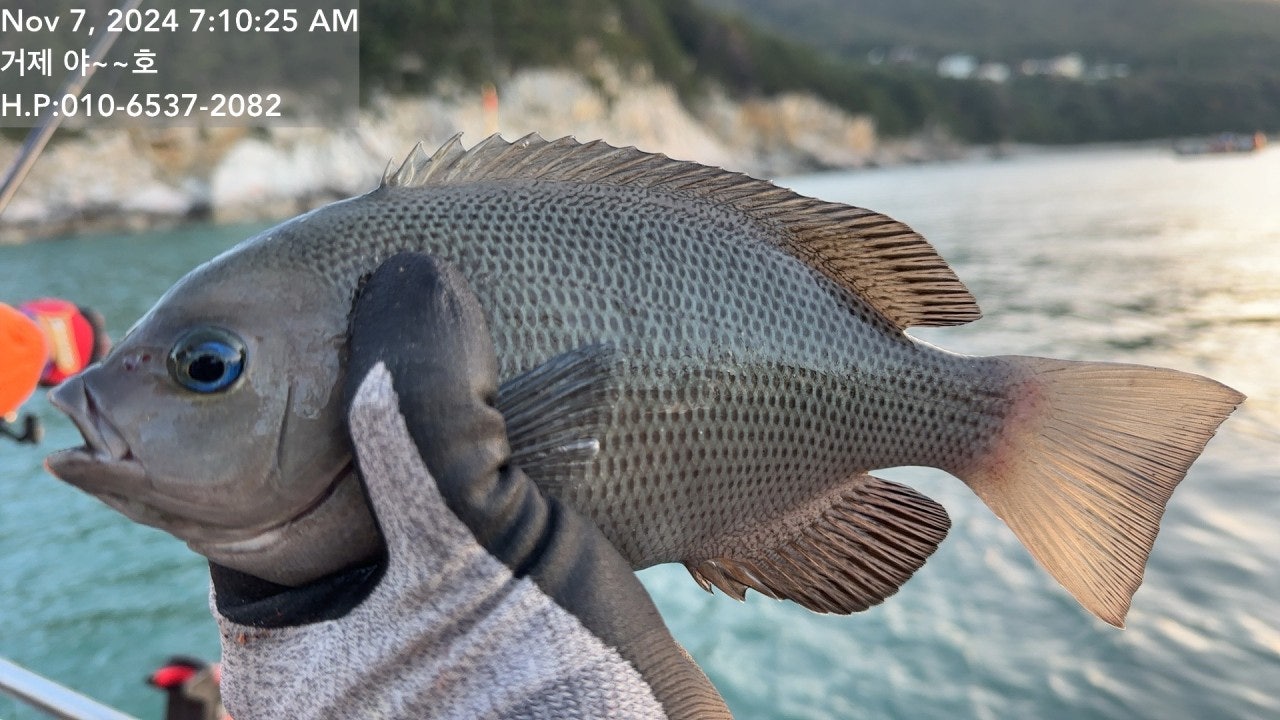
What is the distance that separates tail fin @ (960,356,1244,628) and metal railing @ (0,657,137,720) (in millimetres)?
1778

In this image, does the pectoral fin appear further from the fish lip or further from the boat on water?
the boat on water

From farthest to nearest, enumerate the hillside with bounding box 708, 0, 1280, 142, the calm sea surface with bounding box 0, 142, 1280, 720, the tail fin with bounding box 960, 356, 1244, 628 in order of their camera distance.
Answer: the hillside with bounding box 708, 0, 1280, 142 → the calm sea surface with bounding box 0, 142, 1280, 720 → the tail fin with bounding box 960, 356, 1244, 628

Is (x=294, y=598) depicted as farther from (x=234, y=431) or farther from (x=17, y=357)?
(x=17, y=357)

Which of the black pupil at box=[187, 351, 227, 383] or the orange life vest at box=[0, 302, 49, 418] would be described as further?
the orange life vest at box=[0, 302, 49, 418]

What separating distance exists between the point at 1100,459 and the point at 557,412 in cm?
78

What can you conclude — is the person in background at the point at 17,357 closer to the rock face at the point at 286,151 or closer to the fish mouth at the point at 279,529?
the fish mouth at the point at 279,529

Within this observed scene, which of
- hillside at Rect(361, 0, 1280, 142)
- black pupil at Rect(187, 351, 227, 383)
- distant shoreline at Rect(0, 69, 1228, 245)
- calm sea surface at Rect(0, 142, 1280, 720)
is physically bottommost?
calm sea surface at Rect(0, 142, 1280, 720)

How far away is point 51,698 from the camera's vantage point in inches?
71.6

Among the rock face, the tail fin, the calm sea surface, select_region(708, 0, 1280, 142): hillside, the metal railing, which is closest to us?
the tail fin

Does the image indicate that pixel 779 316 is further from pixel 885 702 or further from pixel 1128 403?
pixel 885 702

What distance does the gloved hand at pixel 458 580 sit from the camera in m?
0.88

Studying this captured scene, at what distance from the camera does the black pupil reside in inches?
37.9

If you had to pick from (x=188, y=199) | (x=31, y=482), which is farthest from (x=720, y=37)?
(x=31, y=482)

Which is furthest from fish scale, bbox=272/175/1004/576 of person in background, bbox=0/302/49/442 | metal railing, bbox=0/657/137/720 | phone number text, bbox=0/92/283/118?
phone number text, bbox=0/92/283/118
